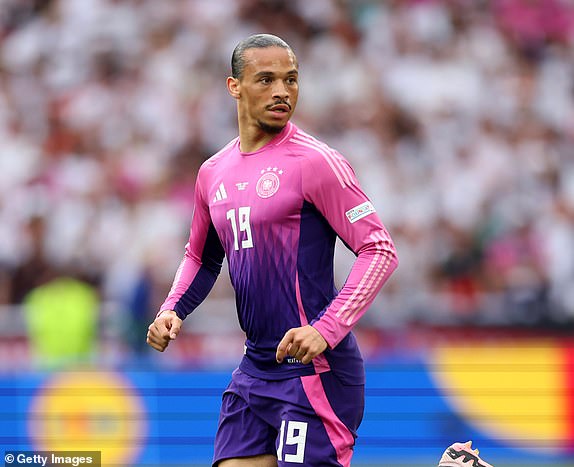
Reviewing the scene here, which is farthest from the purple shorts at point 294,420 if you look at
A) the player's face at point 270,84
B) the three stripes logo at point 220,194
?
the player's face at point 270,84

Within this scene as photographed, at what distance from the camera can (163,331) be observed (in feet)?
16.6

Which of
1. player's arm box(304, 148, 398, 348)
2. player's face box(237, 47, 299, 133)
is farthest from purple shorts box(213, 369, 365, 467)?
player's face box(237, 47, 299, 133)

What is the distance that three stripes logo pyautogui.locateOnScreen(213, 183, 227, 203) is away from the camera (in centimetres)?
514

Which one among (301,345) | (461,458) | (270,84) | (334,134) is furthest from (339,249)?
(301,345)

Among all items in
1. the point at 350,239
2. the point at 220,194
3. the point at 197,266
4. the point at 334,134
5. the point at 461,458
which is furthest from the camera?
the point at 334,134

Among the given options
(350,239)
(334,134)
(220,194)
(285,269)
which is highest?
(334,134)

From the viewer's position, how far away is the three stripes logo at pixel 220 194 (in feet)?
16.9

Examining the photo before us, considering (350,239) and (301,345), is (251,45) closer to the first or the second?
(350,239)

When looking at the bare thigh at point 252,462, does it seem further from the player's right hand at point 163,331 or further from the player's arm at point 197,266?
the player's arm at point 197,266

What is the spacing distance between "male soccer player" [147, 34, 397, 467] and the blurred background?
4491mm

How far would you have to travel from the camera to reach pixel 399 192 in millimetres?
12961

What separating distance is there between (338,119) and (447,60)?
1.45 metres

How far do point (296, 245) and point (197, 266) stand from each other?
28.8 inches

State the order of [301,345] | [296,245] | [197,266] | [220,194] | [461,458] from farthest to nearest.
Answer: [197,266]
[220,194]
[461,458]
[296,245]
[301,345]
